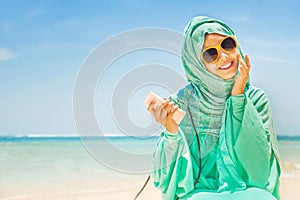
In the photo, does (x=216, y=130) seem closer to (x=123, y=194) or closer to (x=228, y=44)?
(x=228, y=44)

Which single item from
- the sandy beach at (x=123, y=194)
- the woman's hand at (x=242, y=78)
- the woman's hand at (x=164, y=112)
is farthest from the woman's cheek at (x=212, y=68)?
the sandy beach at (x=123, y=194)

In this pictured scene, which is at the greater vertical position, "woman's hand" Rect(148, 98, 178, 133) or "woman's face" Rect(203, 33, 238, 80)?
"woman's face" Rect(203, 33, 238, 80)

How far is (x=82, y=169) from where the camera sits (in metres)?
10.1

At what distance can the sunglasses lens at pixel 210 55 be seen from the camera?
Result: 2.06 m

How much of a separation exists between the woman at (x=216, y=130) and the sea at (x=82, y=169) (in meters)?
0.14

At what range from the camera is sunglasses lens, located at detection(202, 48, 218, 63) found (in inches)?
81.2

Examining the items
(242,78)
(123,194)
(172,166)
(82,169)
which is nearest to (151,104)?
(172,166)

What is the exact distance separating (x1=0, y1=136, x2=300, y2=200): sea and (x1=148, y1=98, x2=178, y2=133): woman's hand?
0.15 meters

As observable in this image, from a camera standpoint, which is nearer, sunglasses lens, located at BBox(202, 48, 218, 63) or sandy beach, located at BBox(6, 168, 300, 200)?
sunglasses lens, located at BBox(202, 48, 218, 63)

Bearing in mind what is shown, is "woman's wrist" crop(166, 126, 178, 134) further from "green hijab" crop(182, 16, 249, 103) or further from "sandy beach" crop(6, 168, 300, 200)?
"sandy beach" crop(6, 168, 300, 200)

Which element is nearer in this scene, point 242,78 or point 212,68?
point 242,78

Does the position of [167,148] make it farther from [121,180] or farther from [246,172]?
[121,180]

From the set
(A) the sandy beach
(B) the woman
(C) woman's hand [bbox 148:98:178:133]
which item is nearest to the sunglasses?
(B) the woman

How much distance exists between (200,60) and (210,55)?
0.06m
